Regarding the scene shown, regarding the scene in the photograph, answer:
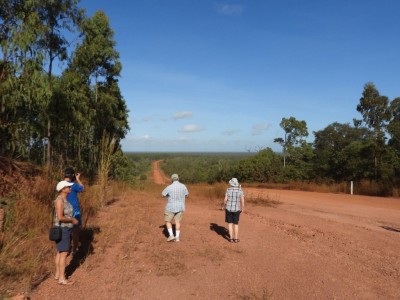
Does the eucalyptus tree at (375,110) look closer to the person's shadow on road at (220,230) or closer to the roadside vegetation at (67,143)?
the roadside vegetation at (67,143)

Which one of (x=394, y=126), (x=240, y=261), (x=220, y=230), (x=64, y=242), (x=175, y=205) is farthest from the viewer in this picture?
(x=394, y=126)

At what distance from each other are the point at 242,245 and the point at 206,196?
10.3 m

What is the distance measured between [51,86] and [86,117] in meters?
4.22

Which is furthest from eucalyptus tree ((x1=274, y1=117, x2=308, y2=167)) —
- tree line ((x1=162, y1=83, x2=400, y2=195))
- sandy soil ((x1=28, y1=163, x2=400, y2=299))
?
sandy soil ((x1=28, y1=163, x2=400, y2=299))

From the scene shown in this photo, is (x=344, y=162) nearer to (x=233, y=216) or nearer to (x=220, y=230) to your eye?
(x=220, y=230)

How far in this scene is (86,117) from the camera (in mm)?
17156

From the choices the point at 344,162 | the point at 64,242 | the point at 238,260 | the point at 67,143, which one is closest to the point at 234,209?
the point at 238,260

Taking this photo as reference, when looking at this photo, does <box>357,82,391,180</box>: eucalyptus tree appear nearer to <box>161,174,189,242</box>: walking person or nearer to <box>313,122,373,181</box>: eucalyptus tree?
<box>313,122,373,181</box>: eucalyptus tree

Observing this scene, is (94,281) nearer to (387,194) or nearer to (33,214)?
(33,214)

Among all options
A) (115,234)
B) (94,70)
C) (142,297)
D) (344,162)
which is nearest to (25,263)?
(142,297)

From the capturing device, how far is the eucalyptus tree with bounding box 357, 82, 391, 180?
2399 centimetres

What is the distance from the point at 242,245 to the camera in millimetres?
Answer: 8680

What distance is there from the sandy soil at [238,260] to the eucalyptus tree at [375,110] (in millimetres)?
12827

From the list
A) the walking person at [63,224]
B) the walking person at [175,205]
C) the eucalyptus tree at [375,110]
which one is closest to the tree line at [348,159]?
the eucalyptus tree at [375,110]
